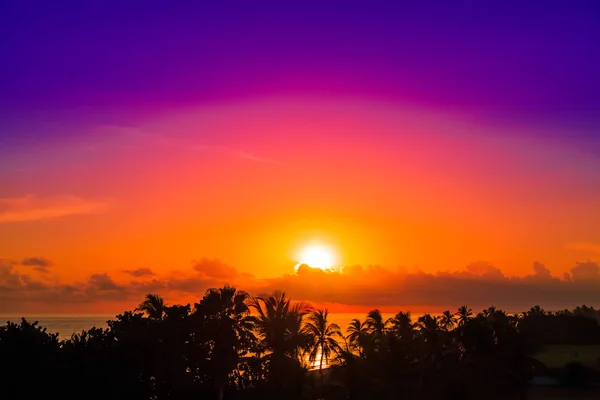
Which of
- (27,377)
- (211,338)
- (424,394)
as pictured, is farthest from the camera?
(424,394)

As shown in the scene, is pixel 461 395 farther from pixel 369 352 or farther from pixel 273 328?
pixel 273 328

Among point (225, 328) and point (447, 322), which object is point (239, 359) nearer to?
point (225, 328)

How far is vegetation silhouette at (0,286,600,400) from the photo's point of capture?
1795 inches

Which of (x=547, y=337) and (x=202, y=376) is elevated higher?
(x=547, y=337)

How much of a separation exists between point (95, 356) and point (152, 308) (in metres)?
7.82

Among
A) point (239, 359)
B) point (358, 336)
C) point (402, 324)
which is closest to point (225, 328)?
point (239, 359)


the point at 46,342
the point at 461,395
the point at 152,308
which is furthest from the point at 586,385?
the point at 46,342

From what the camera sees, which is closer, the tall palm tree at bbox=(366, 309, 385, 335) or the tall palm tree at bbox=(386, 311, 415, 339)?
the tall palm tree at bbox=(386, 311, 415, 339)

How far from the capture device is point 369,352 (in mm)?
61312

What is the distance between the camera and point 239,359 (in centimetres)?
5306

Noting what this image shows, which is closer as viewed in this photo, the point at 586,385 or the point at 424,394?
the point at 424,394

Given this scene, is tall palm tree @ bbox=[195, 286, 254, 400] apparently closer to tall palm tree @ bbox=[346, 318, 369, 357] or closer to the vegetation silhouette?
the vegetation silhouette

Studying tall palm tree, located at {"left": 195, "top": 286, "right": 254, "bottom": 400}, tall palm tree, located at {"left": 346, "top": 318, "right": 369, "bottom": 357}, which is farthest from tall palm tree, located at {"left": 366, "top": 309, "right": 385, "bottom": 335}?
tall palm tree, located at {"left": 195, "top": 286, "right": 254, "bottom": 400}

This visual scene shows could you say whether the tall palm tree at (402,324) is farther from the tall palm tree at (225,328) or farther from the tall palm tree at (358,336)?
the tall palm tree at (225,328)
